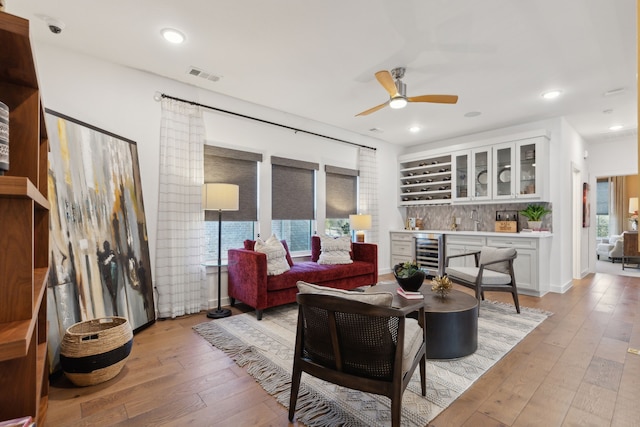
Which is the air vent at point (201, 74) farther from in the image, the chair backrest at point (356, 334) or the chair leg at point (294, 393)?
the chair leg at point (294, 393)

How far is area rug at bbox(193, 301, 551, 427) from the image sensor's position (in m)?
1.84

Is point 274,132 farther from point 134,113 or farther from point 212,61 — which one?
point 134,113

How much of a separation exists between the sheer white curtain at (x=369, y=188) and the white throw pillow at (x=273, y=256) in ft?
7.91

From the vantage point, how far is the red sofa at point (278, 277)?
3.44m

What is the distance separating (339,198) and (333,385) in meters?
3.72

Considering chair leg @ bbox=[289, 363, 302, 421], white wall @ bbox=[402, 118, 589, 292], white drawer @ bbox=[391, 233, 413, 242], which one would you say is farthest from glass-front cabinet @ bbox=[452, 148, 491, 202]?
chair leg @ bbox=[289, 363, 302, 421]

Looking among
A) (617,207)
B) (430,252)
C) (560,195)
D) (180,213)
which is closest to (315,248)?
(180,213)

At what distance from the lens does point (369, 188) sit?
591 cm

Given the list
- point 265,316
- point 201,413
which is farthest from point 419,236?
point 201,413

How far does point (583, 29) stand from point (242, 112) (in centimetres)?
367

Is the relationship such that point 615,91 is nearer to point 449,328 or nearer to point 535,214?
point 535,214

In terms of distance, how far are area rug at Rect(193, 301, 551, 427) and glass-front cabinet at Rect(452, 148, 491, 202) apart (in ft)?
7.32

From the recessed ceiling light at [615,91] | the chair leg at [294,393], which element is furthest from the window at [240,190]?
the recessed ceiling light at [615,91]

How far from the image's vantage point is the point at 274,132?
→ 4656mm
